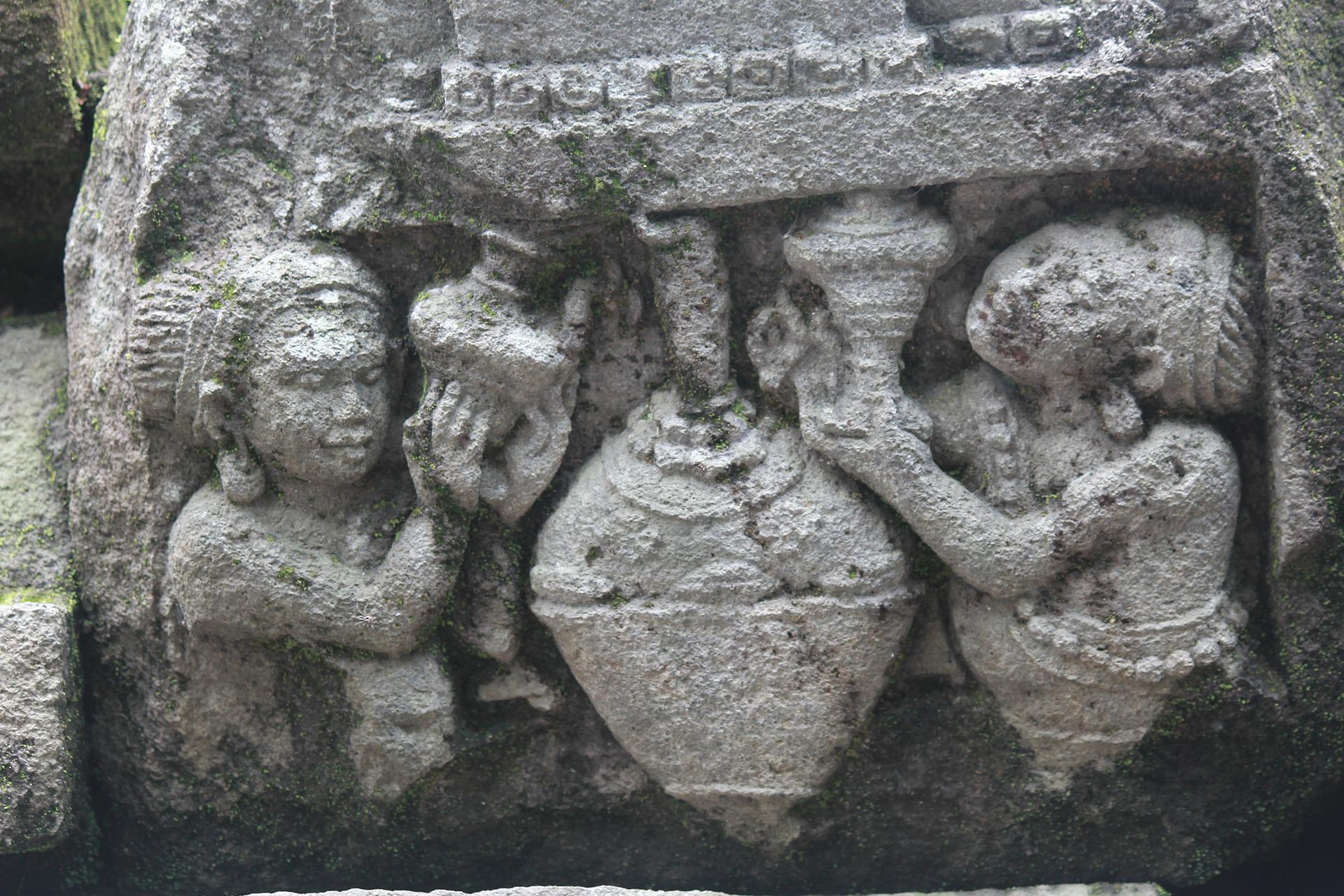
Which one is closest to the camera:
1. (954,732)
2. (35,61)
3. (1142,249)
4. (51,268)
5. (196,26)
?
(1142,249)

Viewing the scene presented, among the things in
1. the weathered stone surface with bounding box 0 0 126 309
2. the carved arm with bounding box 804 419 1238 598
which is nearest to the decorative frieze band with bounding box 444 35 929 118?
the carved arm with bounding box 804 419 1238 598

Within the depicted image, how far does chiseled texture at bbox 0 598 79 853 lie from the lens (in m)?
2.74

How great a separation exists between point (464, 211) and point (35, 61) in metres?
1.33

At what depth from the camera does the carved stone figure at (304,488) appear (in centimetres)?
258

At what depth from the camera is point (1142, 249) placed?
2482mm

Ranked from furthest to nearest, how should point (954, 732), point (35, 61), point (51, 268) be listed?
point (51, 268)
point (35, 61)
point (954, 732)

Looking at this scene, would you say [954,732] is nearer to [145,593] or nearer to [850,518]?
[850,518]

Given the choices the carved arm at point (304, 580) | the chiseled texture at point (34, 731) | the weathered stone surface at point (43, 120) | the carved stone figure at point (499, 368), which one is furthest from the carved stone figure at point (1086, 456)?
the weathered stone surface at point (43, 120)

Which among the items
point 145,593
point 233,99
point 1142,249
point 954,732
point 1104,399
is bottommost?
point 954,732

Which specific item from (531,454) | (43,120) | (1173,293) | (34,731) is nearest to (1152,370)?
(1173,293)

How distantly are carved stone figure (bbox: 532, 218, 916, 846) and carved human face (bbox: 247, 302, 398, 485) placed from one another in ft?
1.39

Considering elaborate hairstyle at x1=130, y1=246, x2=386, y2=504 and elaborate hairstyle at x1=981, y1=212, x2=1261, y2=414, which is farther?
elaborate hairstyle at x1=130, y1=246, x2=386, y2=504

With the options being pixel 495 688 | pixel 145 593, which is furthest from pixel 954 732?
pixel 145 593

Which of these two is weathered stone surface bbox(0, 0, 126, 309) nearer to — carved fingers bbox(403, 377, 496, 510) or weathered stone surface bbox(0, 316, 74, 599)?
weathered stone surface bbox(0, 316, 74, 599)
